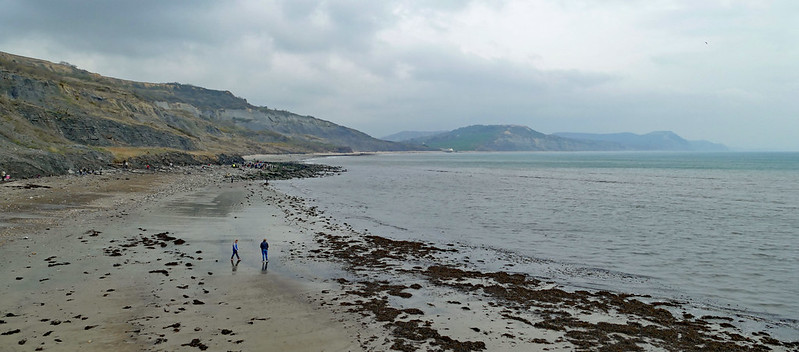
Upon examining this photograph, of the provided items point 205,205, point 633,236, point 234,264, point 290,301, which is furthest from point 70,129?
point 633,236

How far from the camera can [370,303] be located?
49.1 ft

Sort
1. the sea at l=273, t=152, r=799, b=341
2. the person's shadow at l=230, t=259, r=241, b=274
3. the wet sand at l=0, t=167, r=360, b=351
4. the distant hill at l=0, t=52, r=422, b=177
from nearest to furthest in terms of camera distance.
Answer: the wet sand at l=0, t=167, r=360, b=351 → the sea at l=273, t=152, r=799, b=341 → the person's shadow at l=230, t=259, r=241, b=274 → the distant hill at l=0, t=52, r=422, b=177

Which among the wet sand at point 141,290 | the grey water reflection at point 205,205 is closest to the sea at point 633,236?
the grey water reflection at point 205,205

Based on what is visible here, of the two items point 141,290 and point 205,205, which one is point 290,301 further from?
point 205,205

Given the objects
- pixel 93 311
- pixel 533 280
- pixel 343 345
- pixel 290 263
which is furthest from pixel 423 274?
pixel 93 311

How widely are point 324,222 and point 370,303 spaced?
18.3m

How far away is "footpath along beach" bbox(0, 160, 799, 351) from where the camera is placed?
38.9 feet

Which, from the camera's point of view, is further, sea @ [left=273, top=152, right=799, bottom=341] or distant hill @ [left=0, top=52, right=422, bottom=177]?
distant hill @ [left=0, top=52, right=422, bottom=177]

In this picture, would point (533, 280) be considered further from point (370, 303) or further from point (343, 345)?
point (343, 345)

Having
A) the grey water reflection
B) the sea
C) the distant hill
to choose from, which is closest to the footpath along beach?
the sea

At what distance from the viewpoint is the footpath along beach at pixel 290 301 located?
11.9 m

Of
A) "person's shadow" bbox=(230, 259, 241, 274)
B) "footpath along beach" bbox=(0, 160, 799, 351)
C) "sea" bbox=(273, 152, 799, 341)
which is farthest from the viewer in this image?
"person's shadow" bbox=(230, 259, 241, 274)

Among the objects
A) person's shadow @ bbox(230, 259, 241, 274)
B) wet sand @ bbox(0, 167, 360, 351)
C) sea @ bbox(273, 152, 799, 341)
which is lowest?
sea @ bbox(273, 152, 799, 341)

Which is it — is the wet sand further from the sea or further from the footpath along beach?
the sea
